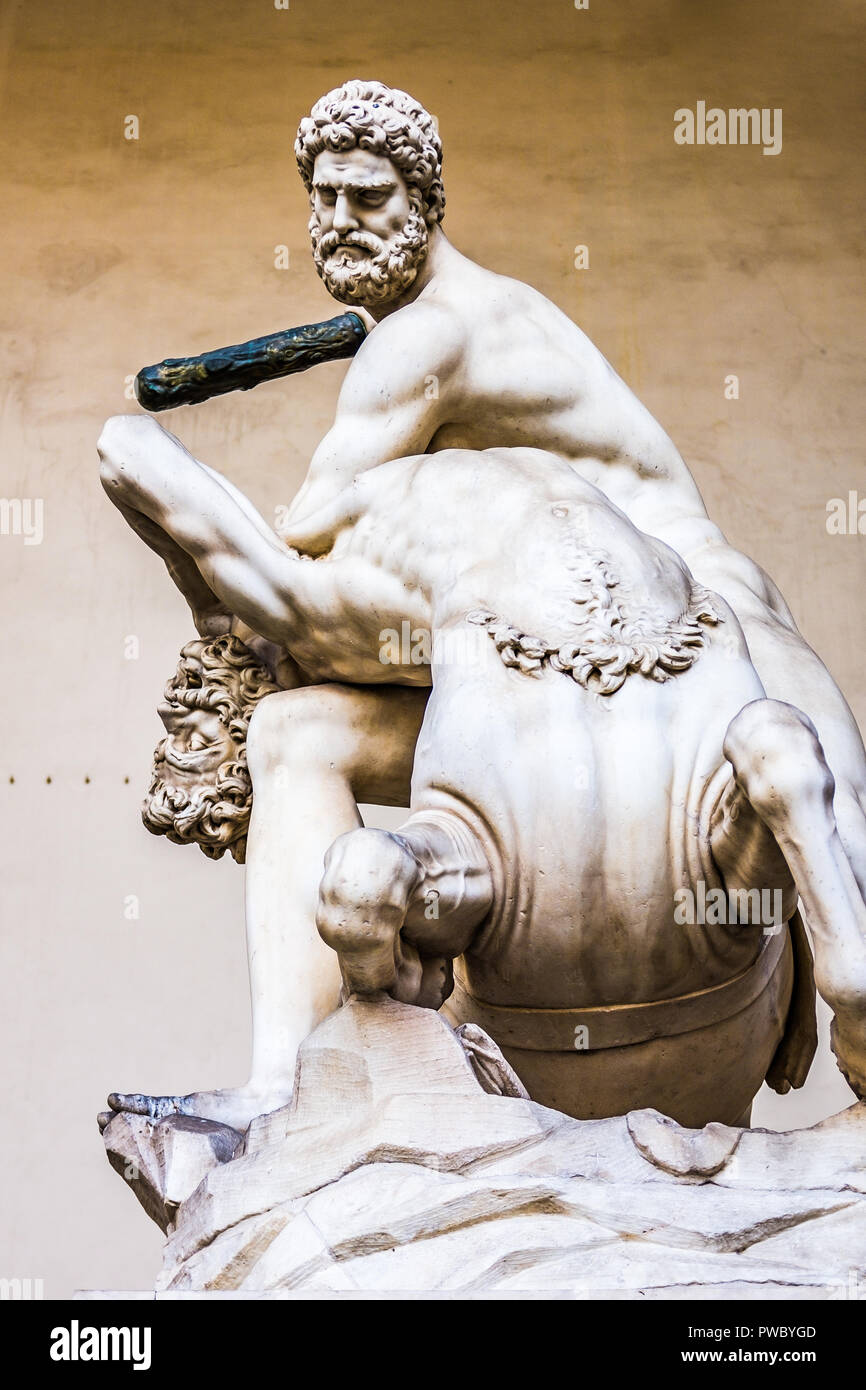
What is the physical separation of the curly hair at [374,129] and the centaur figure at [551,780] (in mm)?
537

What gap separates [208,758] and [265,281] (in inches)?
141

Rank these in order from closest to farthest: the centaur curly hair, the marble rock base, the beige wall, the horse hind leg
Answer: the marble rock base → the horse hind leg → the centaur curly hair → the beige wall

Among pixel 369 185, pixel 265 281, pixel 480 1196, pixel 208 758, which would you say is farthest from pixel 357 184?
pixel 265 281

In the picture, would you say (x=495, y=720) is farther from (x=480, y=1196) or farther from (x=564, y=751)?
(x=480, y=1196)

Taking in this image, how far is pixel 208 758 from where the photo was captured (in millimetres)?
3117

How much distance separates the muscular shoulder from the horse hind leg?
0.91 metres

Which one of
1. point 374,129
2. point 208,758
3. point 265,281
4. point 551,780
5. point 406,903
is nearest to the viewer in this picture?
point 406,903

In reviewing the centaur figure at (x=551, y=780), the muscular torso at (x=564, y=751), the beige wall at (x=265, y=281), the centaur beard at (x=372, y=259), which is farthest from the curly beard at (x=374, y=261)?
the beige wall at (x=265, y=281)

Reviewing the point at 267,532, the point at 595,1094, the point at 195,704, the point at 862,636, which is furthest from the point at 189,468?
the point at 862,636

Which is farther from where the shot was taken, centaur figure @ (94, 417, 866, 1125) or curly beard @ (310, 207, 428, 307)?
curly beard @ (310, 207, 428, 307)

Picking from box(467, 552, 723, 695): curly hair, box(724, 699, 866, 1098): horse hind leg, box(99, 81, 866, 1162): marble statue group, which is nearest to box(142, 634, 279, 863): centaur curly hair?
box(99, 81, 866, 1162): marble statue group

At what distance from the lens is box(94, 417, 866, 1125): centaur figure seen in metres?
2.43

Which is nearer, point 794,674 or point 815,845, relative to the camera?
point 815,845

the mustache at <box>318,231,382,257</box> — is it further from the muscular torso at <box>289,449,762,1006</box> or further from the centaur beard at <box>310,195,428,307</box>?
the muscular torso at <box>289,449,762,1006</box>
